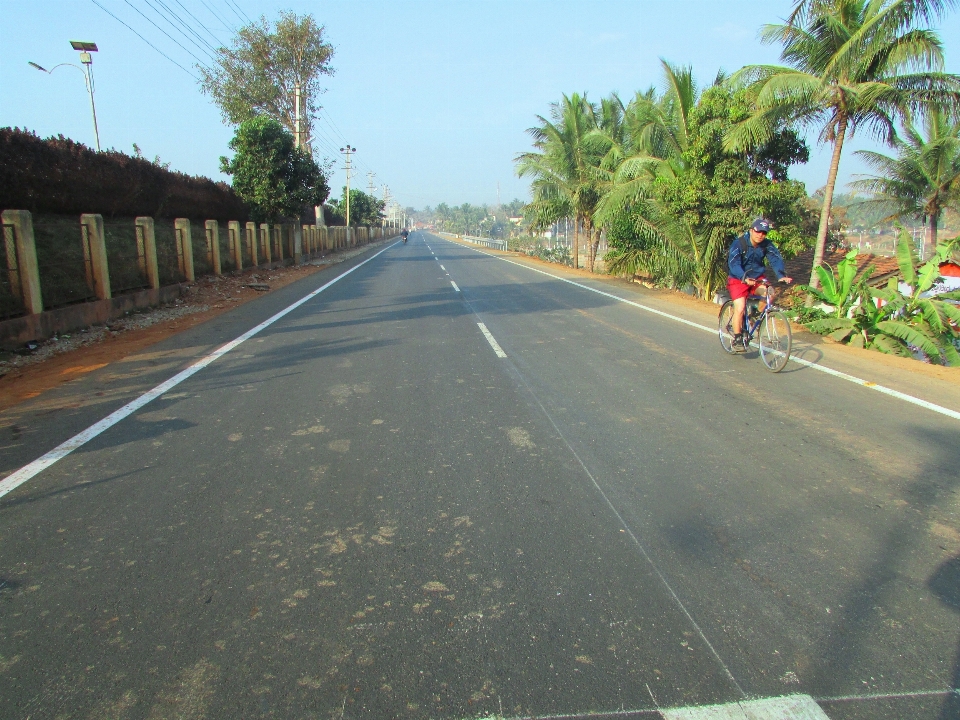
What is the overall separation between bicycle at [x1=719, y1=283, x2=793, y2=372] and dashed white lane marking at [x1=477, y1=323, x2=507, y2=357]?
10.2ft

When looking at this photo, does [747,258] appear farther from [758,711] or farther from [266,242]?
[266,242]

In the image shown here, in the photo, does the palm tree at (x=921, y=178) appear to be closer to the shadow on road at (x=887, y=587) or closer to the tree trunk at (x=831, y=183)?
the tree trunk at (x=831, y=183)

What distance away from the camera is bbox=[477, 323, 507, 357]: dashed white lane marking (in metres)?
8.55

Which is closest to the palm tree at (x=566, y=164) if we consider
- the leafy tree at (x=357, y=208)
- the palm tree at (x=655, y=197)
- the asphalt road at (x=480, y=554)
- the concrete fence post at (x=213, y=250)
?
the palm tree at (x=655, y=197)

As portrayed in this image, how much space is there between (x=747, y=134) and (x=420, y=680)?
14416 millimetres

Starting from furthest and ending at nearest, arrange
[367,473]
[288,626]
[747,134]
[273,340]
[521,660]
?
[747,134], [273,340], [367,473], [288,626], [521,660]

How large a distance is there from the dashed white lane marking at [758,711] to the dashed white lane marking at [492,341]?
6.22 meters

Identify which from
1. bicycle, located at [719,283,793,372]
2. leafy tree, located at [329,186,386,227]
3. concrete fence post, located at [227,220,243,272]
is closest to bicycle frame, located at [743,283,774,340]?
bicycle, located at [719,283,793,372]

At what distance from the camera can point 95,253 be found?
38.8ft

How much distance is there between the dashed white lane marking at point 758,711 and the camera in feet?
7.61

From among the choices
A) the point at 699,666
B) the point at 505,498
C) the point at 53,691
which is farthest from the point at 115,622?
the point at 699,666

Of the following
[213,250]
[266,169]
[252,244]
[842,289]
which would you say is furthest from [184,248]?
[842,289]

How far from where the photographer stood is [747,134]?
14.0 m

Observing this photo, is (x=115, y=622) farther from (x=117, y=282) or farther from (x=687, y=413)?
(x=117, y=282)
